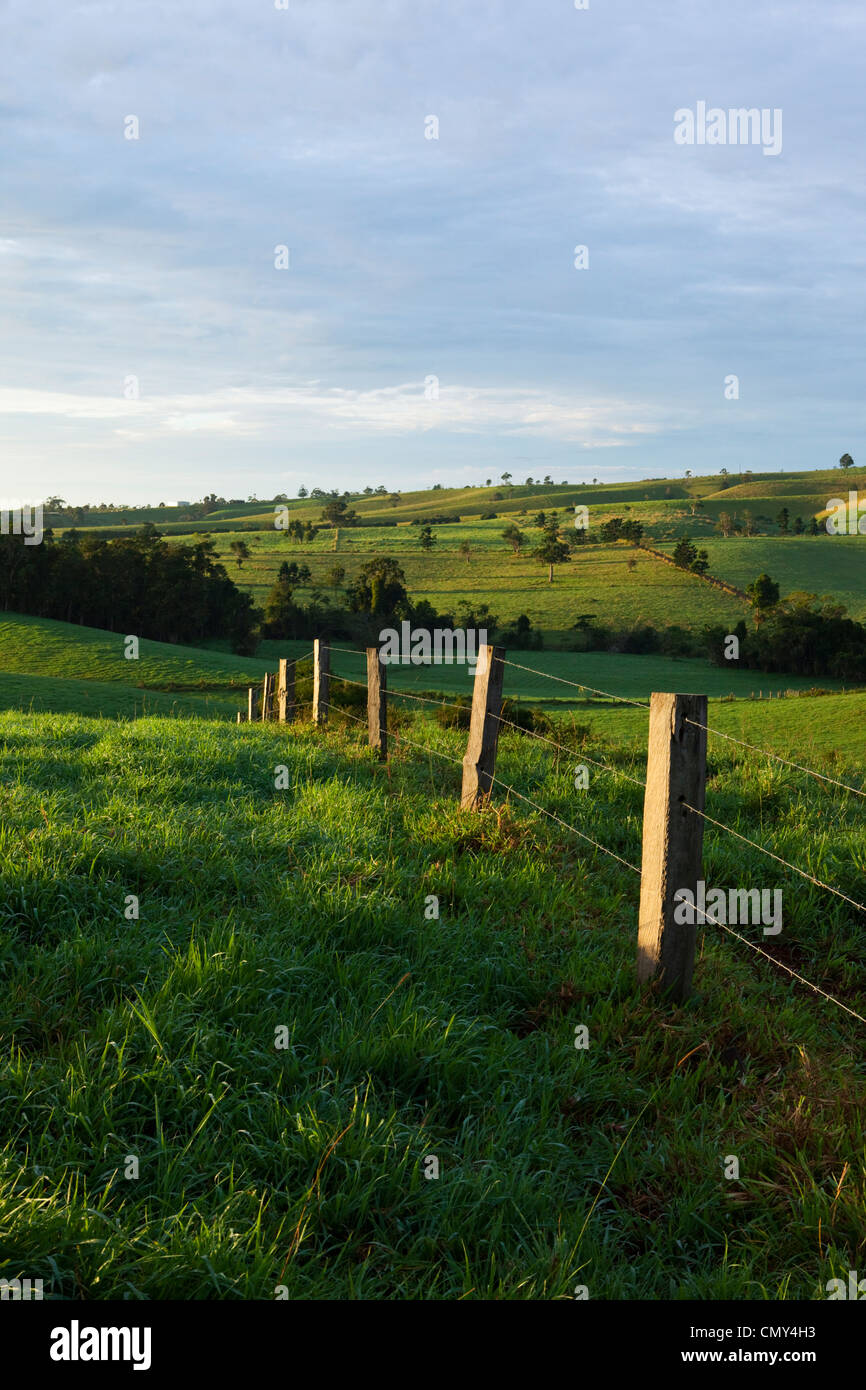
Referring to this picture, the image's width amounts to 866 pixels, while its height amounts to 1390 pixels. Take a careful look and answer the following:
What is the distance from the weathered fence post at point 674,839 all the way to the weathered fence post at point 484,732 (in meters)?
2.84

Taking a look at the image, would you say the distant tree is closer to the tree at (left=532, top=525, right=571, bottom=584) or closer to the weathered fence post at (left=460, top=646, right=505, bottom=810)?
the tree at (left=532, top=525, right=571, bottom=584)

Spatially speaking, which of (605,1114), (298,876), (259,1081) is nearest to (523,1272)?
(605,1114)

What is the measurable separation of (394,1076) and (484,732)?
4.08 m

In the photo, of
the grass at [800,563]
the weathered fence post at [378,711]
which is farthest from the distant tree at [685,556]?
the weathered fence post at [378,711]

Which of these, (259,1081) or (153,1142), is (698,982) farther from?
(153,1142)

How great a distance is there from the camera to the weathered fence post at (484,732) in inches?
292

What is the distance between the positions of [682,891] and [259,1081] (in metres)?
2.40

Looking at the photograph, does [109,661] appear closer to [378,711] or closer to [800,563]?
[378,711]

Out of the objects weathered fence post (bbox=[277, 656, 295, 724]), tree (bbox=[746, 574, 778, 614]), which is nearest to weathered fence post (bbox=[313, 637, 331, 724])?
weathered fence post (bbox=[277, 656, 295, 724])

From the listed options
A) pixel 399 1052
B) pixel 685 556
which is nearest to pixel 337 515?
pixel 685 556

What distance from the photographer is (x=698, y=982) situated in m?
4.80

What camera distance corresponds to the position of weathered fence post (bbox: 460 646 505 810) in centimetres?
742

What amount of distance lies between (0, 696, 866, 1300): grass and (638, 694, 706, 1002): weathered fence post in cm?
22

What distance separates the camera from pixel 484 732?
24.6ft
